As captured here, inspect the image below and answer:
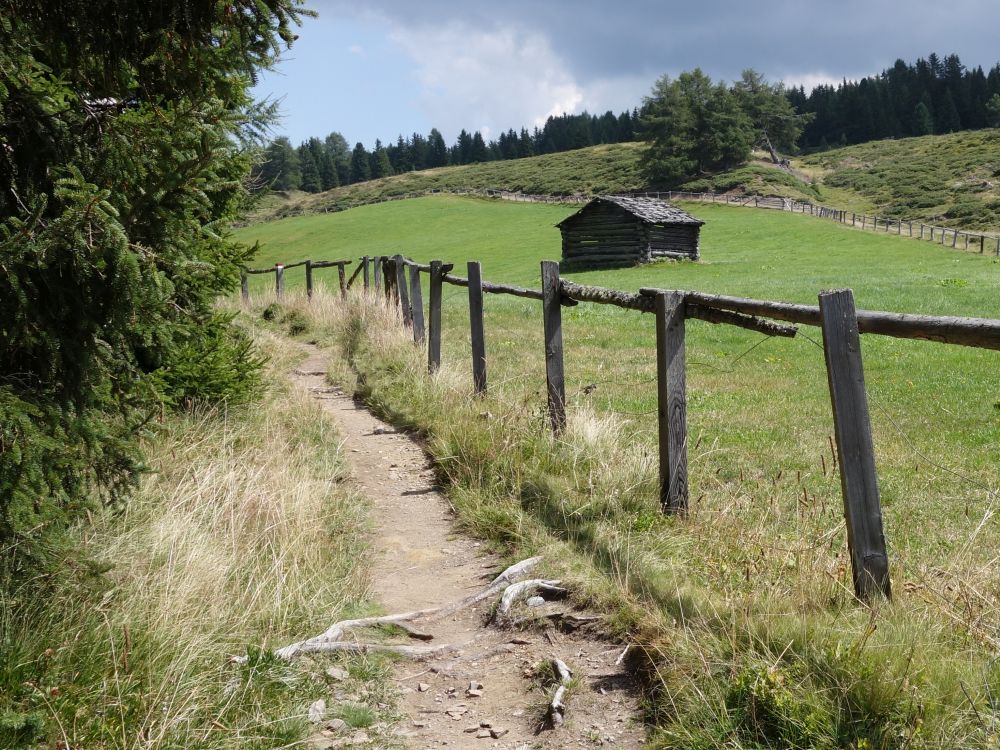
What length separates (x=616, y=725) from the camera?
126 inches

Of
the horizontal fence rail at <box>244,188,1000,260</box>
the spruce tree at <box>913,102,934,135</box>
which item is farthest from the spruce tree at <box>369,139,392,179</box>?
the spruce tree at <box>913,102,934,135</box>

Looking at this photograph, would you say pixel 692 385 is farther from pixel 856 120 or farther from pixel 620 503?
pixel 856 120

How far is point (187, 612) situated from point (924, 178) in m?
86.3

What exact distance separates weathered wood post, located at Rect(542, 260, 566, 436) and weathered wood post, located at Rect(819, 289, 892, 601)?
329 centimetres

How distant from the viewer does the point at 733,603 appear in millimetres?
3363

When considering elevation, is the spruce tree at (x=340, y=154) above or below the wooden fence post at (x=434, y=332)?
above

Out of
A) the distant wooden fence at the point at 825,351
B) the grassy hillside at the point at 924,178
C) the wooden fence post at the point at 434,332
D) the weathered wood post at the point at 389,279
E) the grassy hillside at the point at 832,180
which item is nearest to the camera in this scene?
the distant wooden fence at the point at 825,351

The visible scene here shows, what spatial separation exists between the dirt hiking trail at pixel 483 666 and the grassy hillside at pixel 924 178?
60.3 m

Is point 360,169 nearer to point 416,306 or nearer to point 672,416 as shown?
point 416,306

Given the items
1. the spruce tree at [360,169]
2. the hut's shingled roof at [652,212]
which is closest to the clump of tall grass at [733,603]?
the hut's shingled roof at [652,212]

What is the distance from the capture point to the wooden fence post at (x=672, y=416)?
5043mm

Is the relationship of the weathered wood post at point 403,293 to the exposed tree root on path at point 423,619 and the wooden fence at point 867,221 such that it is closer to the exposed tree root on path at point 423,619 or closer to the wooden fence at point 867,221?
the exposed tree root on path at point 423,619

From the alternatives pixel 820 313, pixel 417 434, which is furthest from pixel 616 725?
pixel 417 434

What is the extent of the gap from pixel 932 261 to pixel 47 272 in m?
38.1
